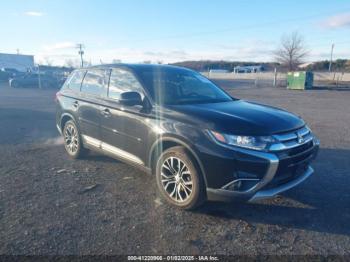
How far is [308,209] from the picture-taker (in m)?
3.90

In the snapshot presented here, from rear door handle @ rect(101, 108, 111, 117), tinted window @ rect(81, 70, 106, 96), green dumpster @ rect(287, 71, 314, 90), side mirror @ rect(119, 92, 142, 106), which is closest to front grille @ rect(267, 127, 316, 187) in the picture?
side mirror @ rect(119, 92, 142, 106)

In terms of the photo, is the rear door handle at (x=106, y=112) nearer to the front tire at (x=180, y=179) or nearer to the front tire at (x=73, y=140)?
the front tire at (x=73, y=140)

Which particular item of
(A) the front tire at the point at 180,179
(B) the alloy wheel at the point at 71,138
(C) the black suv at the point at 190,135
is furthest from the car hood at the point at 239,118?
(B) the alloy wheel at the point at 71,138

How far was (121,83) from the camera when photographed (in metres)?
4.80

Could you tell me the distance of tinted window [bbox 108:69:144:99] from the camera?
4.54m

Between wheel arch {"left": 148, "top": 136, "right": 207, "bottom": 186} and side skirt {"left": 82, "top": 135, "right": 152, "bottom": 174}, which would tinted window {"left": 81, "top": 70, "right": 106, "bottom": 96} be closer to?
side skirt {"left": 82, "top": 135, "right": 152, "bottom": 174}

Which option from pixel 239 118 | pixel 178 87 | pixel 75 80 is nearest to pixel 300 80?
pixel 75 80

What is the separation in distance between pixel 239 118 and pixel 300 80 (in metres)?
31.4

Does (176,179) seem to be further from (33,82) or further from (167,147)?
(33,82)

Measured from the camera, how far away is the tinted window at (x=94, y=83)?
5.18 meters

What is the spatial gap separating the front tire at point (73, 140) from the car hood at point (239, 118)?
260cm

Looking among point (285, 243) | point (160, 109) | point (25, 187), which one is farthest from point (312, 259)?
point (25, 187)

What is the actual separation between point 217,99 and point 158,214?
6.78ft

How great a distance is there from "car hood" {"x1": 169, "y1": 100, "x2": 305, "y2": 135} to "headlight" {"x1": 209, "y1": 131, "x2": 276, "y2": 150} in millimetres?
51
